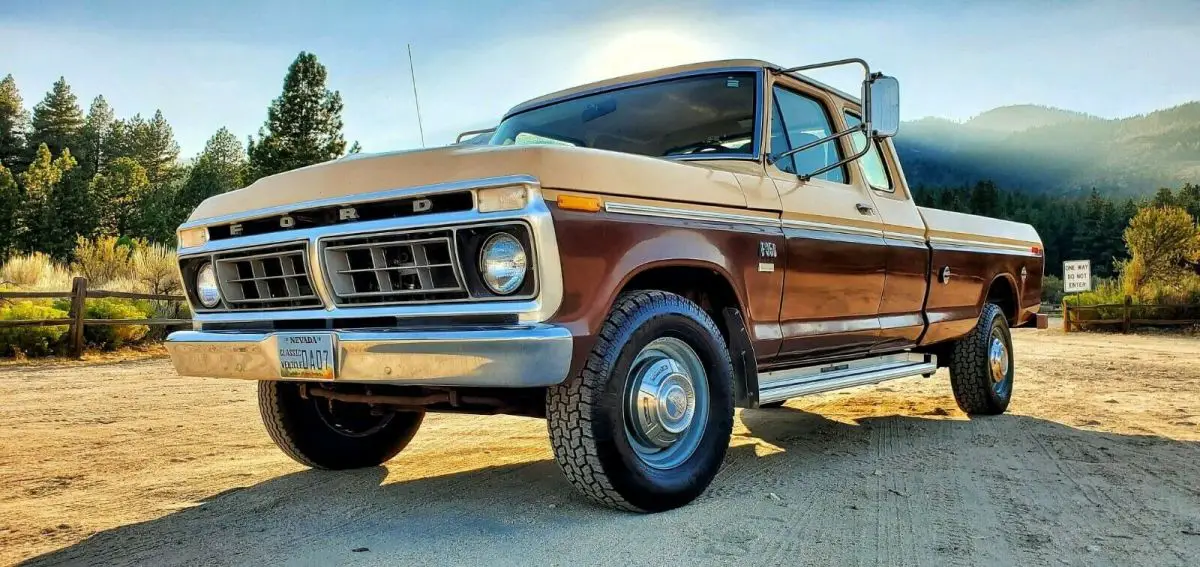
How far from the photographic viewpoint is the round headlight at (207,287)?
411 cm

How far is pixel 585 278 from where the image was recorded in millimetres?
3270

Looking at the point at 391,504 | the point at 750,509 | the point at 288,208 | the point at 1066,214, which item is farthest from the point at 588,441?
the point at 1066,214

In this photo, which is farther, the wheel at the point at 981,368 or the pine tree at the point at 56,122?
the pine tree at the point at 56,122

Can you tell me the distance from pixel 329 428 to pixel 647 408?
1953 mm

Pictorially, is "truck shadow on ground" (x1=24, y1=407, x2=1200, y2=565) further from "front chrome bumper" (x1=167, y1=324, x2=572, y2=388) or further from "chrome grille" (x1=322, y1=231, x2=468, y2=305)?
"chrome grille" (x1=322, y1=231, x2=468, y2=305)

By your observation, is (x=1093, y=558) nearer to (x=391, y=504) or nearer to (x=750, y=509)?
(x=750, y=509)

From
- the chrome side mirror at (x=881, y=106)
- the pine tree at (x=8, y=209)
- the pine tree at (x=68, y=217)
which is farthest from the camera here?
the pine tree at (x=68, y=217)

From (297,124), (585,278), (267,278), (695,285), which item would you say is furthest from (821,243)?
(297,124)

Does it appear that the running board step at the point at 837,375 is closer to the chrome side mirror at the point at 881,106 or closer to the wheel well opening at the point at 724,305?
the wheel well opening at the point at 724,305

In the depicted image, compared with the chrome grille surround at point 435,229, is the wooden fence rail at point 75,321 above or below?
below

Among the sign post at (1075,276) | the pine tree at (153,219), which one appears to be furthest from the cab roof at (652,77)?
the pine tree at (153,219)

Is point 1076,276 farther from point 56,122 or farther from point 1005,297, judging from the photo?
point 56,122

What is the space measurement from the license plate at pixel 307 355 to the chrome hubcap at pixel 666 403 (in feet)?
3.80

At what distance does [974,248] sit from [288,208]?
4779 mm
